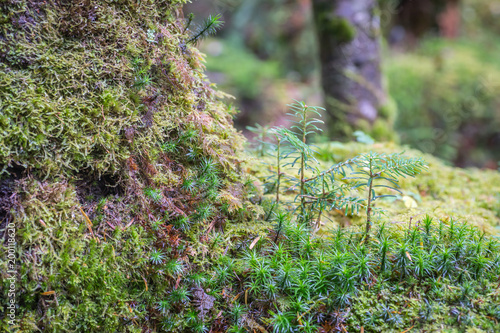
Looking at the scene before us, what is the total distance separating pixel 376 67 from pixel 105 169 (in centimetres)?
481

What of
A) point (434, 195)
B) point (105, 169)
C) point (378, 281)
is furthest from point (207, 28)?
point (434, 195)

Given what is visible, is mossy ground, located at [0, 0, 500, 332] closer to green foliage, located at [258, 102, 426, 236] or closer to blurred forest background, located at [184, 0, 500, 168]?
green foliage, located at [258, 102, 426, 236]

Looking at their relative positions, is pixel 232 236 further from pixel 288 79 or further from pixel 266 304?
pixel 288 79

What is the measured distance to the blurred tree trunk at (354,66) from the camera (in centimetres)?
511

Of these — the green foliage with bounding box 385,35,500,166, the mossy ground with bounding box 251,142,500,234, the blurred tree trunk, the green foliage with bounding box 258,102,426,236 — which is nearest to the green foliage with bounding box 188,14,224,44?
the green foliage with bounding box 258,102,426,236

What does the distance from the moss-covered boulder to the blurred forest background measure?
1.68ft

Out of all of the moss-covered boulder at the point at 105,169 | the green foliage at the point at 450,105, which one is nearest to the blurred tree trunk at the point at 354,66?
the green foliage at the point at 450,105

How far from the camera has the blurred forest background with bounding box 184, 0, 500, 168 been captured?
5.22 m

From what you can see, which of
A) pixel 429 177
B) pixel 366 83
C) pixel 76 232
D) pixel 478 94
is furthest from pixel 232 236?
pixel 478 94

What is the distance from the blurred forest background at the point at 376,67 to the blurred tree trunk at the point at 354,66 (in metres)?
0.02

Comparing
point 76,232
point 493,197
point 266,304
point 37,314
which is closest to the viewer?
point 37,314

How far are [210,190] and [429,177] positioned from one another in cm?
214

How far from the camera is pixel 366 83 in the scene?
5.25 m

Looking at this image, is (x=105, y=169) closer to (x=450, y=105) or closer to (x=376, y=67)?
(x=376, y=67)
